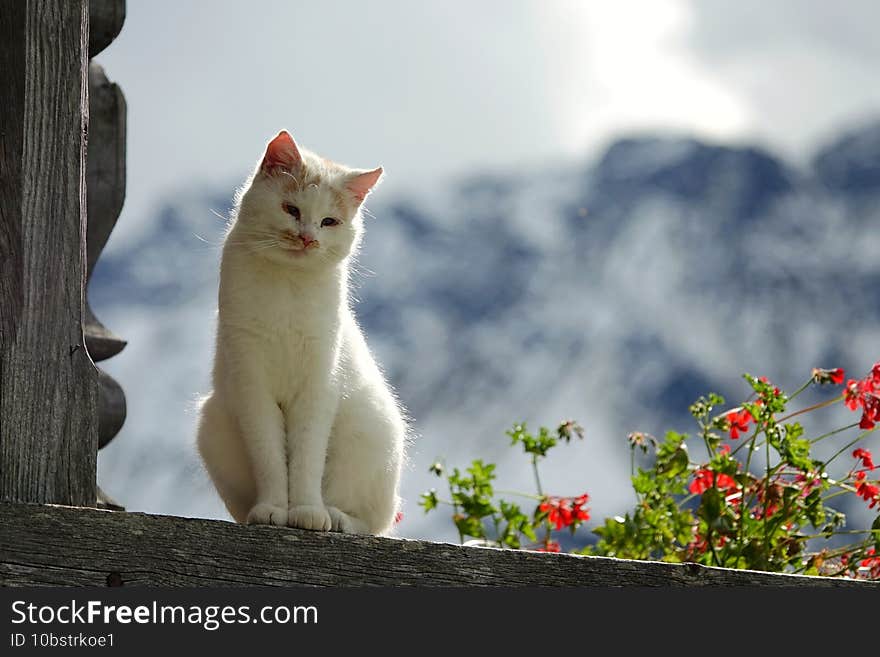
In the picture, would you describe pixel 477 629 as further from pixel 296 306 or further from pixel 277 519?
pixel 296 306

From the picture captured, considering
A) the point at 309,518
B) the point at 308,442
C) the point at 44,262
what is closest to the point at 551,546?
the point at 308,442

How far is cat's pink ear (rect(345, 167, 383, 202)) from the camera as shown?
2.54m

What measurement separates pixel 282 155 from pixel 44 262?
772 millimetres

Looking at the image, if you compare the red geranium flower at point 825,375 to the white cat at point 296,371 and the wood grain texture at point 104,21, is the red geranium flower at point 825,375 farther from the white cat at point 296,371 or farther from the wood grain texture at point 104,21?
the wood grain texture at point 104,21

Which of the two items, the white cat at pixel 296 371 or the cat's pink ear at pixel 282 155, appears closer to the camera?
the white cat at pixel 296 371

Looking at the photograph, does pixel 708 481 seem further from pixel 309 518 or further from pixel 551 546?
pixel 309 518

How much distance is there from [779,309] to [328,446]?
24.0 feet

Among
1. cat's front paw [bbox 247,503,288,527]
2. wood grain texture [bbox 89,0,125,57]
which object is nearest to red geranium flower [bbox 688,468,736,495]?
cat's front paw [bbox 247,503,288,527]

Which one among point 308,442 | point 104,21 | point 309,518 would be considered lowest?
point 309,518

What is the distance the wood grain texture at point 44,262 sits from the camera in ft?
5.77

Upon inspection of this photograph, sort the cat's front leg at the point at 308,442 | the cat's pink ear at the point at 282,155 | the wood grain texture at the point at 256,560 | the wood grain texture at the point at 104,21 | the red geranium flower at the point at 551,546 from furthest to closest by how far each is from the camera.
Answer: the red geranium flower at the point at 551,546 < the wood grain texture at the point at 104,21 < the cat's pink ear at the point at 282,155 < the cat's front leg at the point at 308,442 < the wood grain texture at the point at 256,560

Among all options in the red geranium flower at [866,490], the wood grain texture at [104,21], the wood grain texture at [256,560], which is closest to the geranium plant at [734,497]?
the red geranium flower at [866,490]

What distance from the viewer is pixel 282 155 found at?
246 centimetres

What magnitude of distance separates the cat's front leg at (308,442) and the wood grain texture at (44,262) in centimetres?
55
